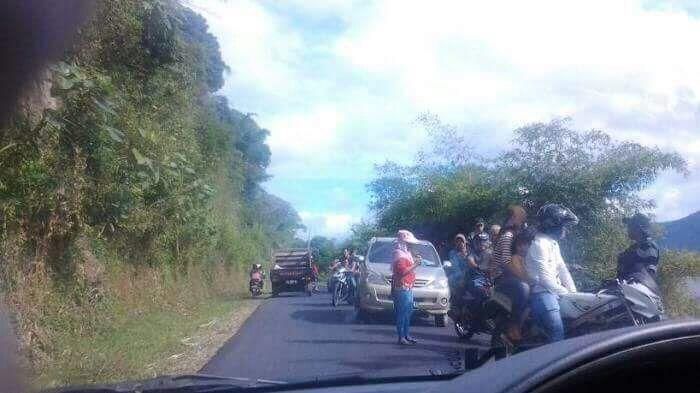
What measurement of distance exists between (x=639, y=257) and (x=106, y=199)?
9.23 m

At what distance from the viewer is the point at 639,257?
27.0ft

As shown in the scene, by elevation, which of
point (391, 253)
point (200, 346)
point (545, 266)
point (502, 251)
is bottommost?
point (200, 346)

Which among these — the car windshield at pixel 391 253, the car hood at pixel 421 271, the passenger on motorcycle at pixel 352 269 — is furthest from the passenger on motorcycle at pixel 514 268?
the passenger on motorcycle at pixel 352 269

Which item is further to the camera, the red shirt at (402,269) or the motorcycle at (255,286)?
the motorcycle at (255,286)

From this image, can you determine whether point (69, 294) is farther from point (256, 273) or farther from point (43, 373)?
point (256, 273)

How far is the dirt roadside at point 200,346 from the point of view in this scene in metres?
9.88

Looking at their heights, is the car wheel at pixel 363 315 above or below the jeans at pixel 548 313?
below

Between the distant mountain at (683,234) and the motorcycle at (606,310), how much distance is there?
18.9ft

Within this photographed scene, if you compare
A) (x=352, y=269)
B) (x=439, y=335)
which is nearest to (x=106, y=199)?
(x=439, y=335)

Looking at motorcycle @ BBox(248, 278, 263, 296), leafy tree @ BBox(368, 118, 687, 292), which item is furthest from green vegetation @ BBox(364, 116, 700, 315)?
motorcycle @ BBox(248, 278, 263, 296)

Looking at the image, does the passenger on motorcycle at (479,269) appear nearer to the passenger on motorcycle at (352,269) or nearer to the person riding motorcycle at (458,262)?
the person riding motorcycle at (458,262)

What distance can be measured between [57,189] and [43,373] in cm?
341

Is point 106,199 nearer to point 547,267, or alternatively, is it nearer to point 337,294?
point 337,294

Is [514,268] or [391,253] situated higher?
[391,253]
